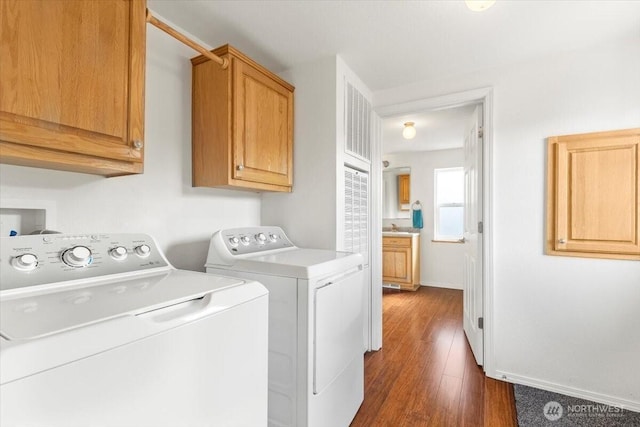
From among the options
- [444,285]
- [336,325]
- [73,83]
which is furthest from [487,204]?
[444,285]

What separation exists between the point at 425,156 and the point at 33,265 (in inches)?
194

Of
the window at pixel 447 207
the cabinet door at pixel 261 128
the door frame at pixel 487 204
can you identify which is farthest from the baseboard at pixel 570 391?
the window at pixel 447 207

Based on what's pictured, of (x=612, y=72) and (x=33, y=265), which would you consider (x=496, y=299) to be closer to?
(x=612, y=72)

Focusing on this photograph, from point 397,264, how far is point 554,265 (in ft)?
8.62

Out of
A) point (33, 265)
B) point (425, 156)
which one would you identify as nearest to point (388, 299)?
point (425, 156)

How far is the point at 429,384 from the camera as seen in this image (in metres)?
2.09

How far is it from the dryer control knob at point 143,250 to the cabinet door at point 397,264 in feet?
12.5

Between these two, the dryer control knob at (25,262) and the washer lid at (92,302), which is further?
the dryer control knob at (25,262)

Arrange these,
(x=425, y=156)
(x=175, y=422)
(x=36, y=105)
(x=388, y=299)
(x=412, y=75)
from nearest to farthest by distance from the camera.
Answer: (x=175, y=422) < (x=36, y=105) < (x=412, y=75) < (x=388, y=299) < (x=425, y=156)

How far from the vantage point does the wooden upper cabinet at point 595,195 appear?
181cm

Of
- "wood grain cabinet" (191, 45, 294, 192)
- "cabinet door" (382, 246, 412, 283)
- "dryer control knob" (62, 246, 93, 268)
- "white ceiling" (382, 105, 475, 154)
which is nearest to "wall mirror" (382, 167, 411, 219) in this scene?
"white ceiling" (382, 105, 475, 154)

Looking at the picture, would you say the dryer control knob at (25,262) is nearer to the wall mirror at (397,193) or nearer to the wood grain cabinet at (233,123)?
the wood grain cabinet at (233,123)

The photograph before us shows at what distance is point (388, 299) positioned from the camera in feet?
13.6

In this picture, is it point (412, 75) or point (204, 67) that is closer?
point (204, 67)
